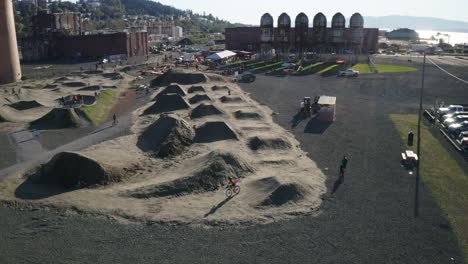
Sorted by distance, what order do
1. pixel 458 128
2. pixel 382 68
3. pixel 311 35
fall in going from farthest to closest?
pixel 311 35
pixel 382 68
pixel 458 128

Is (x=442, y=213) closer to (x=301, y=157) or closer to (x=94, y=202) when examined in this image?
(x=301, y=157)

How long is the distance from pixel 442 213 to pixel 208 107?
2809 centimetres

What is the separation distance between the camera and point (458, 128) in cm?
3725

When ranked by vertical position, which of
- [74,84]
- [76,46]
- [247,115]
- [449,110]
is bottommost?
[247,115]

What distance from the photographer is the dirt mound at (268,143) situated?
3491 centimetres

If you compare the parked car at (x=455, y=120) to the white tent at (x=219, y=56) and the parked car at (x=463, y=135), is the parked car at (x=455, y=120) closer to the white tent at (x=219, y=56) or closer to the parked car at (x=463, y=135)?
the parked car at (x=463, y=135)

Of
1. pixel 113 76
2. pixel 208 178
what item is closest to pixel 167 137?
pixel 208 178

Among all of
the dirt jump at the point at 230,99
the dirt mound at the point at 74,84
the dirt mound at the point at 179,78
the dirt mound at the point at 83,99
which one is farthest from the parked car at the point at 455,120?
the dirt mound at the point at 74,84

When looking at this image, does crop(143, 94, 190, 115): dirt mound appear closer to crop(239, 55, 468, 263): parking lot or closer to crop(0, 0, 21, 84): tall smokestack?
crop(239, 55, 468, 263): parking lot

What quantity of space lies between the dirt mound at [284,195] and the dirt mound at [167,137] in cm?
1163

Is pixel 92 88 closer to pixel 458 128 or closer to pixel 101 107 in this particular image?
pixel 101 107

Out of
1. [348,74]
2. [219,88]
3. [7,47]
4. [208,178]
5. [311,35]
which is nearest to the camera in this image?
[208,178]

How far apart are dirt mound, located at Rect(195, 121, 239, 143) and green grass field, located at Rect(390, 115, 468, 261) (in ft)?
51.6

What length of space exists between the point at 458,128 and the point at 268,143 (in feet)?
57.4
